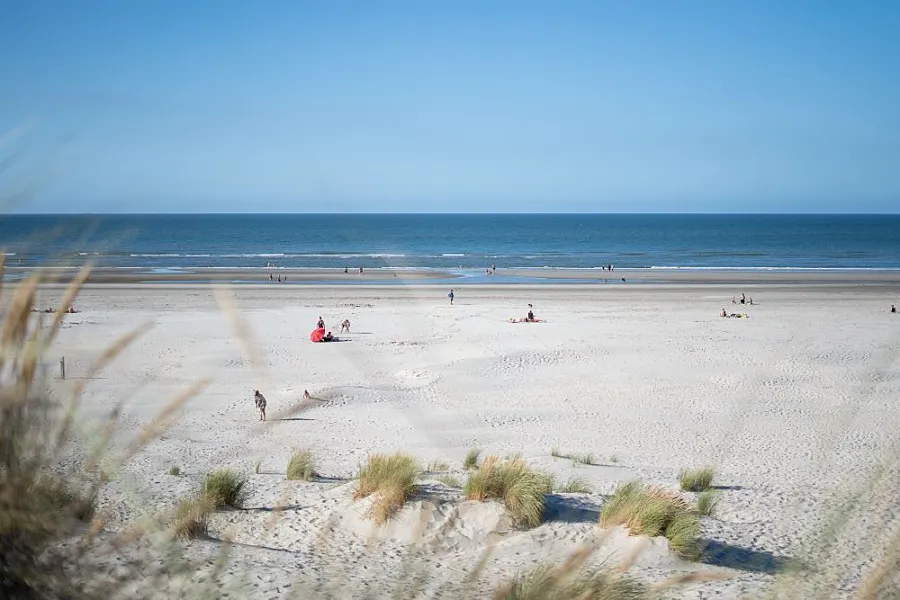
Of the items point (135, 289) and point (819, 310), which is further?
point (135, 289)

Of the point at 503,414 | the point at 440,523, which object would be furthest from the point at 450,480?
the point at 503,414

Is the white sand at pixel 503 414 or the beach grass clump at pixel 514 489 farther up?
the beach grass clump at pixel 514 489

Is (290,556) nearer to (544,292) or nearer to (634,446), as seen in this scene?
(634,446)

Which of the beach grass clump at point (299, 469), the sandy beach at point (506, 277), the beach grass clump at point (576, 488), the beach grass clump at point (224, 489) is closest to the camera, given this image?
the beach grass clump at point (224, 489)

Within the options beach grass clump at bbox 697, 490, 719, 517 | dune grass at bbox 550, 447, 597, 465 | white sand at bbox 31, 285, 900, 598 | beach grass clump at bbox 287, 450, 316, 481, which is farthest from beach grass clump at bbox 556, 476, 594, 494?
beach grass clump at bbox 287, 450, 316, 481

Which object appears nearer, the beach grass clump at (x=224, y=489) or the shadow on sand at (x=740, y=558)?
the shadow on sand at (x=740, y=558)

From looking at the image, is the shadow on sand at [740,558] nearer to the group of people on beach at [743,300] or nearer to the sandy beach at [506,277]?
the group of people on beach at [743,300]

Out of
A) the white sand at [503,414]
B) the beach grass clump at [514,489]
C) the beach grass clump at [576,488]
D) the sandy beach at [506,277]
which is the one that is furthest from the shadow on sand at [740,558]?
the sandy beach at [506,277]

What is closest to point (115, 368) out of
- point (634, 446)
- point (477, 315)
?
point (634, 446)
